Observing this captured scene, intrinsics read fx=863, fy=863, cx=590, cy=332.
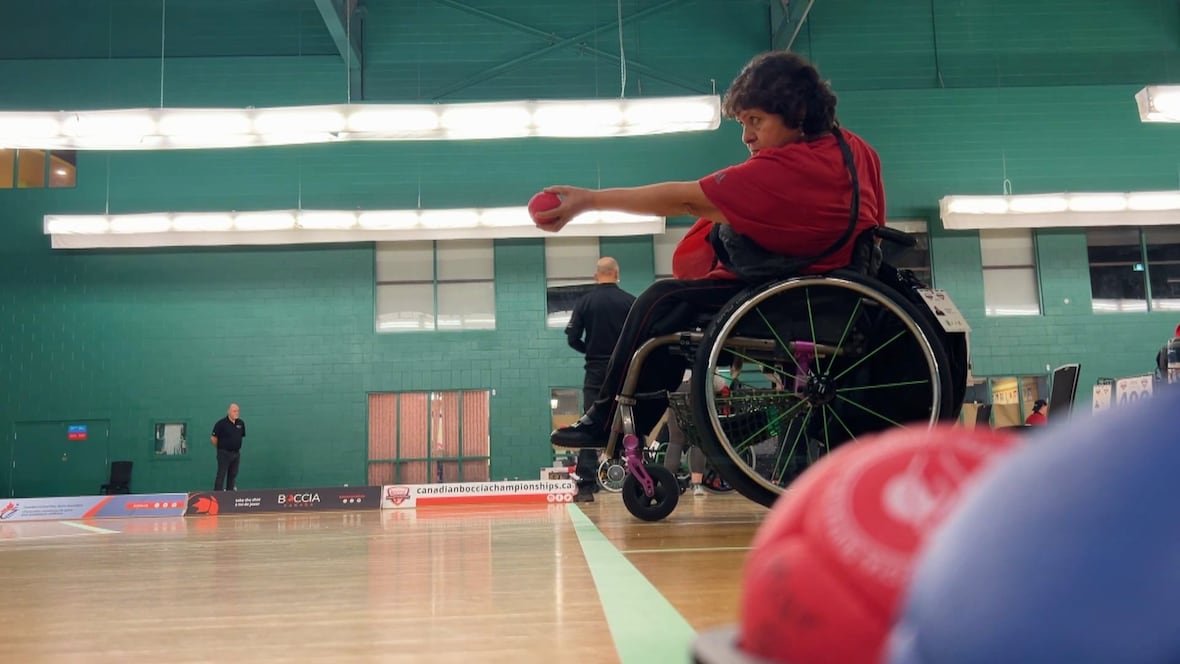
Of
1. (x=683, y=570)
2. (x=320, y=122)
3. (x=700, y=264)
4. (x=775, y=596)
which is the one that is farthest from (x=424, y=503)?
(x=775, y=596)

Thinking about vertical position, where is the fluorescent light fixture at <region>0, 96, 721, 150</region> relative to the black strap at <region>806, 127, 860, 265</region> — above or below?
above

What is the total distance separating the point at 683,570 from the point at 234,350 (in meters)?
12.9

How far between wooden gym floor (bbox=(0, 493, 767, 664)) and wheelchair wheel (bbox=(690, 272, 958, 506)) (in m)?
0.26

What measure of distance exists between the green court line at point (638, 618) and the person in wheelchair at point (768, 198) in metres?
0.81

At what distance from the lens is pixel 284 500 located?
920 centimetres

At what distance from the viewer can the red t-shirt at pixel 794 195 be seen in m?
2.00

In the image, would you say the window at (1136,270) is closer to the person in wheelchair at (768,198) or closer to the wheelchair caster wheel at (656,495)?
the wheelchair caster wheel at (656,495)

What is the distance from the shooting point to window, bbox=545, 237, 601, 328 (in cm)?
1346

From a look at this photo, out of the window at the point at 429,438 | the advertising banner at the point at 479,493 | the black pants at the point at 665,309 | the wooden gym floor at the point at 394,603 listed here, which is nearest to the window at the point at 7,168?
the window at the point at 429,438

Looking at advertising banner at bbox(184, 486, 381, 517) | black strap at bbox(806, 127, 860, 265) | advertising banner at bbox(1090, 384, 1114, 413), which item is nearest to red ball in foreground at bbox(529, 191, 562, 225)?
black strap at bbox(806, 127, 860, 265)

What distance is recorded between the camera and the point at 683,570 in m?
1.54

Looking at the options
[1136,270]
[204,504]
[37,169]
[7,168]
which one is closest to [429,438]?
[204,504]

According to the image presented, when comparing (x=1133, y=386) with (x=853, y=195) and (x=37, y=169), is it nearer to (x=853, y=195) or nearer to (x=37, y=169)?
(x=853, y=195)

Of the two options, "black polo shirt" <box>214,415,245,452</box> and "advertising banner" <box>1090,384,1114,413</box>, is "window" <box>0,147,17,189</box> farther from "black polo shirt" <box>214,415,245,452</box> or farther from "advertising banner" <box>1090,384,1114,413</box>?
"advertising banner" <box>1090,384,1114,413</box>
